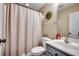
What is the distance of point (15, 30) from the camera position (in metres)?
1.43

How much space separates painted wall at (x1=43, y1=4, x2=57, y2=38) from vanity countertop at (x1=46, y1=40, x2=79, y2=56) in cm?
11

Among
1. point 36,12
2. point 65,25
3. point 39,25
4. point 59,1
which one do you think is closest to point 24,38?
point 39,25

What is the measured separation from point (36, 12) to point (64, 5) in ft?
1.41

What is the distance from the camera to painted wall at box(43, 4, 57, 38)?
148 centimetres

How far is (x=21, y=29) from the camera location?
144 centimetres

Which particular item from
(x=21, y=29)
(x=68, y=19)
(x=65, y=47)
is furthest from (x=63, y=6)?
(x=21, y=29)

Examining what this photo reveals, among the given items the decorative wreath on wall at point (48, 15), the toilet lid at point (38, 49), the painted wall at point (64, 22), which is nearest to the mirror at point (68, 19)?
the painted wall at point (64, 22)

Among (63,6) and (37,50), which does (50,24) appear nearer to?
(63,6)

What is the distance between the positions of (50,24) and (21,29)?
446mm

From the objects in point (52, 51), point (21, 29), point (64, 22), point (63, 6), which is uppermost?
point (63, 6)

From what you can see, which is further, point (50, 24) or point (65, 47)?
point (50, 24)

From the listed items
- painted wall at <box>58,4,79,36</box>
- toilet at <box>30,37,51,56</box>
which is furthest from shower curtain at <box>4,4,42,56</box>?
painted wall at <box>58,4,79,36</box>

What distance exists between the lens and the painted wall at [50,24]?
4.84 feet

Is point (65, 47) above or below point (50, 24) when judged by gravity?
below
